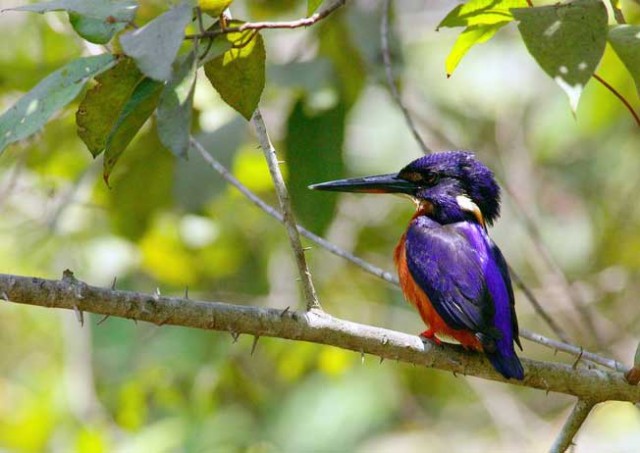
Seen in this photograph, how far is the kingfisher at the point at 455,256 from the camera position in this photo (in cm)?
287

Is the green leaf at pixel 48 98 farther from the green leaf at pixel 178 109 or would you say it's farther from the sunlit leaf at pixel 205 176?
the sunlit leaf at pixel 205 176

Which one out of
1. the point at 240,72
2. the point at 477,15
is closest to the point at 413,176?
the point at 477,15

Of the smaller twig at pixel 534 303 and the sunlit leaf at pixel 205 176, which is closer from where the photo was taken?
the smaller twig at pixel 534 303

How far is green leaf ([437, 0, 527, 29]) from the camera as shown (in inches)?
88.4

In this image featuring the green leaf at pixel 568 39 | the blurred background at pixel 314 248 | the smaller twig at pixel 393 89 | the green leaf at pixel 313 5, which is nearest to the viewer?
the green leaf at pixel 568 39

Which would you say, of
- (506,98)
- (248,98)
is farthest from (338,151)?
(506,98)

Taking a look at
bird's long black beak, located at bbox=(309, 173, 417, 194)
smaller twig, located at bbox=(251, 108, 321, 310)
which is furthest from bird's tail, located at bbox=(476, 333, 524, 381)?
bird's long black beak, located at bbox=(309, 173, 417, 194)

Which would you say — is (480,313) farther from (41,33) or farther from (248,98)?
(41,33)

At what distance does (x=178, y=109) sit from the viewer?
176 centimetres

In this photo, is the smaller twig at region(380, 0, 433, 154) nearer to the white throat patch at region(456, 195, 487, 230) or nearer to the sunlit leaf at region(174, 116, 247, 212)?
the white throat patch at region(456, 195, 487, 230)

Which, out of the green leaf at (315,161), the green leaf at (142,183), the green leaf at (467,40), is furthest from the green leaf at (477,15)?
the green leaf at (142,183)

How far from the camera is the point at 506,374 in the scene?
2551 mm

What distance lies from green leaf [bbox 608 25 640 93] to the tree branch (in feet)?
2.49

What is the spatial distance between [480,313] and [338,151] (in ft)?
2.69
